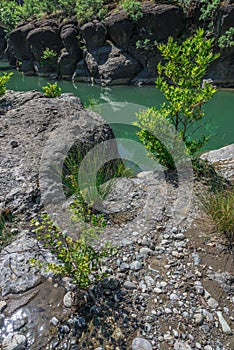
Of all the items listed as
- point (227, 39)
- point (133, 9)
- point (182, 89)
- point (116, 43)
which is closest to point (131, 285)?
point (182, 89)

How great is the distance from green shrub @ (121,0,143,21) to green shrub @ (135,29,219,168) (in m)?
15.3

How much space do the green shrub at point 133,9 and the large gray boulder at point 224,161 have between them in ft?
49.5

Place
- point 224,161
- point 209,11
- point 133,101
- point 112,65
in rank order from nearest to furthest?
point 224,161 < point 133,101 < point 209,11 < point 112,65

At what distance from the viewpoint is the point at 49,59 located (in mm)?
19812

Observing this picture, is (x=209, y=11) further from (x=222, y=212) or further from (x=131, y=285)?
(x=131, y=285)

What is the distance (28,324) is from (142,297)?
2.85 feet

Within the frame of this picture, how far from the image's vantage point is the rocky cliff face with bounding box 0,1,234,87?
15383 mm

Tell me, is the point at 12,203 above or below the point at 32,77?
above

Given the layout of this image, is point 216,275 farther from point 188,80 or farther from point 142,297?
point 188,80

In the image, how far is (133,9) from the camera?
53.4ft

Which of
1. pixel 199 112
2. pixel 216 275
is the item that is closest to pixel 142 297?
pixel 216 275

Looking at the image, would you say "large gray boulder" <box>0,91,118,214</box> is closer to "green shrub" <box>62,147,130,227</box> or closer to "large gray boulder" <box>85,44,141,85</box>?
"green shrub" <box>62,147,130,227</box>

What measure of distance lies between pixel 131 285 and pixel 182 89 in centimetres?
243

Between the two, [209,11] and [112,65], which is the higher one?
[209,11]
